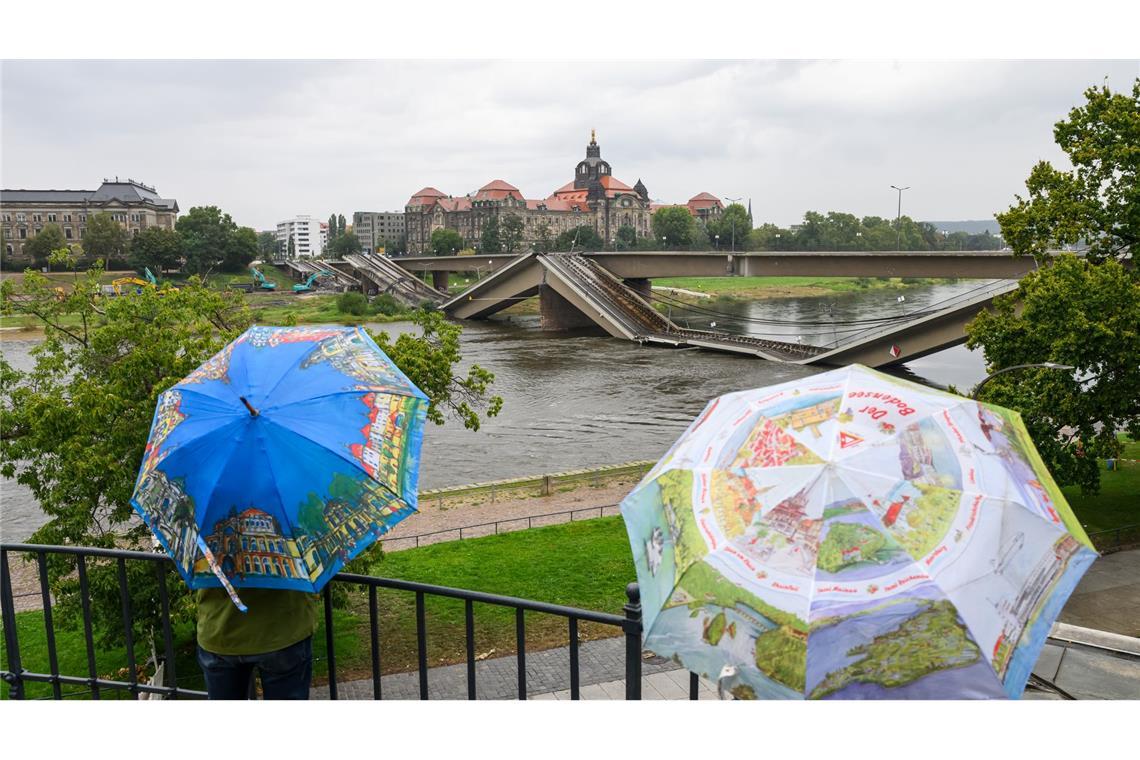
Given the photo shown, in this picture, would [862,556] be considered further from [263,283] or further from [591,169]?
[591,169]

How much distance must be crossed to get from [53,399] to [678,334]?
4714 centimetres

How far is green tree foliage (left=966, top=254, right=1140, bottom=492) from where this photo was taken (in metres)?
18.0

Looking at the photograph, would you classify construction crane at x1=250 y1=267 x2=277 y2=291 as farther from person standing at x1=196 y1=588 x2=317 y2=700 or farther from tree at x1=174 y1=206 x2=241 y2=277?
person standing at x1=196 y1=588 x2=317 y2=700

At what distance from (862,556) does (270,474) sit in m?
2.25

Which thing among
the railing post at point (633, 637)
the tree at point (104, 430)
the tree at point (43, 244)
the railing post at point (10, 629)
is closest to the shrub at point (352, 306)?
the tree at point (43, 244)

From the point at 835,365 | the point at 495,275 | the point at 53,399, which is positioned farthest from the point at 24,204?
the point at 53,399

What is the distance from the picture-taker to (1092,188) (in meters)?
19.8

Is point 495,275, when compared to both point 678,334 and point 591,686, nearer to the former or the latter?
point 678,334

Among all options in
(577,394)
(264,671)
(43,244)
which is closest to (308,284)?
(43,244)

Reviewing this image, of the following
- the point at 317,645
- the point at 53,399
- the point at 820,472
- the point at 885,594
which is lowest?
the point at 317,645

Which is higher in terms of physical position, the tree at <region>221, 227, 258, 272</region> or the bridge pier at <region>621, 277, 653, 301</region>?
the tree at <region>221, 227, 258, 272</region>

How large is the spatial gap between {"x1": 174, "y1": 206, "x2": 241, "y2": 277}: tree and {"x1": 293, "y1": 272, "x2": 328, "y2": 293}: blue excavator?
7956mm

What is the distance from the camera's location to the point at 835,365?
47.7 meters

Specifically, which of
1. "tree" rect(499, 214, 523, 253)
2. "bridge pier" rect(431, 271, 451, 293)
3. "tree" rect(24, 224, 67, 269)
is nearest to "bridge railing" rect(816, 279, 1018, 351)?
"bridge pier" rect(431, 271, 451, 293)
